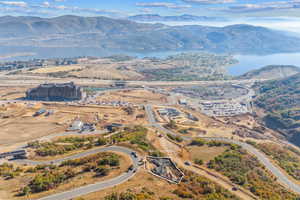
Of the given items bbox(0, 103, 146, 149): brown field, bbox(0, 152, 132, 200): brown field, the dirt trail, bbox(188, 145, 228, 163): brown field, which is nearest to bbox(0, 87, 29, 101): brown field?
bbox(0, 103, 146, 149): brown field

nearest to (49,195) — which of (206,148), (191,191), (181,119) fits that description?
(191,191)

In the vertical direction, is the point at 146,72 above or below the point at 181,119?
above

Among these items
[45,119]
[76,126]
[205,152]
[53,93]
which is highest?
[53,93]

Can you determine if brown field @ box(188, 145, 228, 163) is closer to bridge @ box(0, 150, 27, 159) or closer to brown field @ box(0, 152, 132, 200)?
brown field @ box(0, 152, 132, 200)

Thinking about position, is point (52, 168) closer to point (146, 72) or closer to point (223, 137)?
point (223, 137)

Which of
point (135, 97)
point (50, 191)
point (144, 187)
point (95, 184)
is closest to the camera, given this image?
point (50, 191)

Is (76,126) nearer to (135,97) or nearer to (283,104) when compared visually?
(135,97)

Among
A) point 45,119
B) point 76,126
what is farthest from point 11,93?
point 76,126
